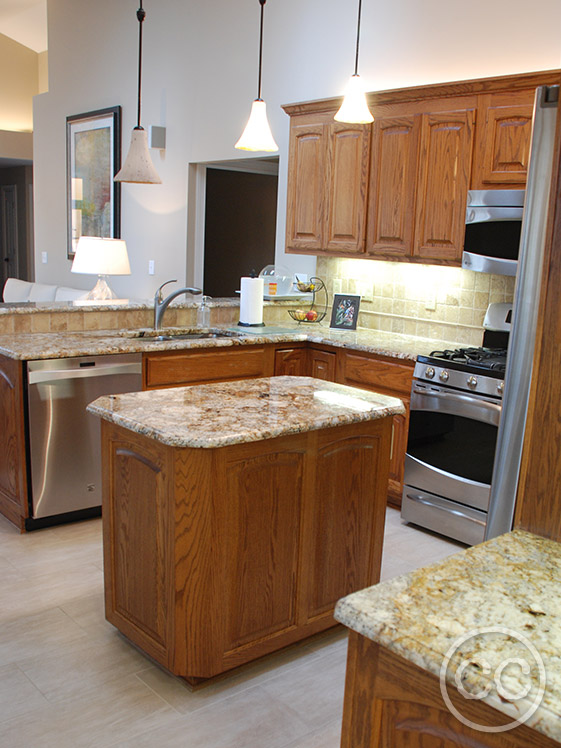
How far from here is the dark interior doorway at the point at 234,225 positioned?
21.4 ft

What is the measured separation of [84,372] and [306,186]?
211 cm

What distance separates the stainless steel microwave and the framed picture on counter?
3.88ft

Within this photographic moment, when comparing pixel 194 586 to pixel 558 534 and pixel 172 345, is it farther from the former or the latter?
pixel 172 345

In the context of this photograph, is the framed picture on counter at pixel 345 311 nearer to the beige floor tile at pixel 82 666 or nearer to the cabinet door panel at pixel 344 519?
the cabinet door panel at pixel 344 519

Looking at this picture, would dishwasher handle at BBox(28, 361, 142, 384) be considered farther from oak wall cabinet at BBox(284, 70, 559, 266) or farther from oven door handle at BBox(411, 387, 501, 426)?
oak wall cabinet at BBox(284, 70, 559, 266)

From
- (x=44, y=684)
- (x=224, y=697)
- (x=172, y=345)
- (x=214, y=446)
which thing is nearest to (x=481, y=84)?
(x=172, y=345)

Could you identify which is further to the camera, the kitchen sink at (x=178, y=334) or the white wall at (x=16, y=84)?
the white wall at (x=16, y=84)

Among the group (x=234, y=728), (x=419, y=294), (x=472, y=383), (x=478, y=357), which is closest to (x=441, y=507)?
(x=472, y=383)

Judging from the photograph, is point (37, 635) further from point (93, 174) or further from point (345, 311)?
point (93, 174)

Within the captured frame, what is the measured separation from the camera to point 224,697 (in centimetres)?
230

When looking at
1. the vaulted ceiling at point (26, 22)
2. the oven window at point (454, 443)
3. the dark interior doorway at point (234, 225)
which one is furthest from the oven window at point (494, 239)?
the vaulted ceiling at point (26, 22)

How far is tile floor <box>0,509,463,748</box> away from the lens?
2.11 meters

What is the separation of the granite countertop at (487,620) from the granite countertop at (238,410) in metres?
0.94

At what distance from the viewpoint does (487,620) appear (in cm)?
111
